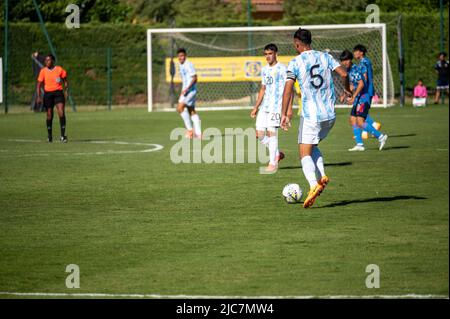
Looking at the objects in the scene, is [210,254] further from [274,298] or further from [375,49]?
[375,49]

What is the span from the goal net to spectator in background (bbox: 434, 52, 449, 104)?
1.88m

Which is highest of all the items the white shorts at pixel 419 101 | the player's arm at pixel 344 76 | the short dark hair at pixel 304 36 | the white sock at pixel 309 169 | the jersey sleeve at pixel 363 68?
the short dark hair at pixel 304 36

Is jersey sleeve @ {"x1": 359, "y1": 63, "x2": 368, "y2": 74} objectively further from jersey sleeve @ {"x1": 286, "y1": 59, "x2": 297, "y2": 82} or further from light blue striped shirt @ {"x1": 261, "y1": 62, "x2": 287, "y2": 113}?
jersey sleeve @ {"x1": 286, "y1": 59, "x2": 297, "y2": 82}

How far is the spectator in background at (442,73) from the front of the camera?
126 ft

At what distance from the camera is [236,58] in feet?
130

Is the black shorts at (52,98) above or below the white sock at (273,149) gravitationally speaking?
above

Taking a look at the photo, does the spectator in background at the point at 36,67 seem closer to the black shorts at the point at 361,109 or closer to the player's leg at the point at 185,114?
the player's leg at the point at 185,114

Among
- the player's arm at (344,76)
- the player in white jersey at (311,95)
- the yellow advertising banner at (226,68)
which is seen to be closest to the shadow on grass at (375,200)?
the player in white jersey at (311,95)

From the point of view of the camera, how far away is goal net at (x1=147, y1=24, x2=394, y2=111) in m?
38.9

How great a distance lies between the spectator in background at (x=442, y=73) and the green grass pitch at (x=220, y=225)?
18590 millimetres

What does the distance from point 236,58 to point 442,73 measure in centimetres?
816

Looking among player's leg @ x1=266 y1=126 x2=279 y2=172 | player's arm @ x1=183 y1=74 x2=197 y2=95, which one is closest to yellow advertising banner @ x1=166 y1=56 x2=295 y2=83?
player's arm @ x1=183 y1=74 x2=197 y2=95

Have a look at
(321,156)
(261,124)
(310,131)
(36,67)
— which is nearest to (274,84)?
(261,124)

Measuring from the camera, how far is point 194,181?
15.5 metres
